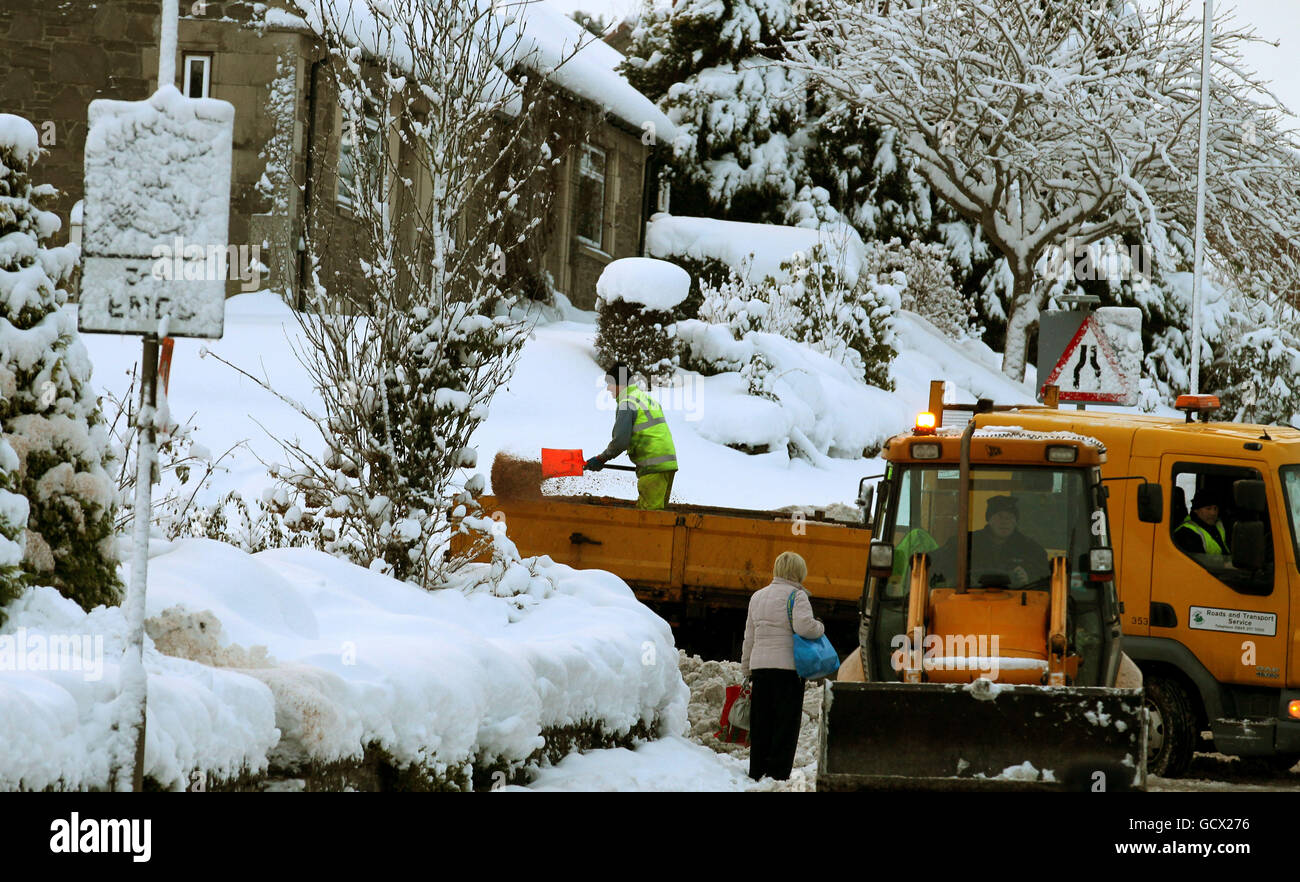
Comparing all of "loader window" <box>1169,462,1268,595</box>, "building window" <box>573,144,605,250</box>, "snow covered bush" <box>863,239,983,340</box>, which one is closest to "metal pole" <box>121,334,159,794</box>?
"loader window" <box>1169,462,1268,595</box>

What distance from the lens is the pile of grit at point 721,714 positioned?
30.2 ft

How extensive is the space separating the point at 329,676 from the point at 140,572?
1307 mm

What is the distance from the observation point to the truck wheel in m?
10.1

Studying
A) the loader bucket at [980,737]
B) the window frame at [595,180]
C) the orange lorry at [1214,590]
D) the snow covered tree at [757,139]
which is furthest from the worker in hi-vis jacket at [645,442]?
the snow covered tree at [757,139]

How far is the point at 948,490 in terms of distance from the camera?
886 cm

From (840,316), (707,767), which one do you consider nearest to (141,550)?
(707,767)

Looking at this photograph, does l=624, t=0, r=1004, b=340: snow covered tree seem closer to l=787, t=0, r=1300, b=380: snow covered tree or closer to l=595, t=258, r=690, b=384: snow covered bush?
l=787, t=0, r=1300, b=380: snow covered tree

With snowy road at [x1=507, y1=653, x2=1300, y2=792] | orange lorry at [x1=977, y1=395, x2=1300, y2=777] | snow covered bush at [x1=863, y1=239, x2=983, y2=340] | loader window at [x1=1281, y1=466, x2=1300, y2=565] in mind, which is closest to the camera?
snowy road at [x1=507, y1=653, x2=1300, y2=792]

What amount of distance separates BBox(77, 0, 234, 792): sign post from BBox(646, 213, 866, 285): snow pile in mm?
23967

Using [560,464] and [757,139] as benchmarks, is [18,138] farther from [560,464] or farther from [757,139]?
[757,139]

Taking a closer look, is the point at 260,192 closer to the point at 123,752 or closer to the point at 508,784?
the point at 508,784

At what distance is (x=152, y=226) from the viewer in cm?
514

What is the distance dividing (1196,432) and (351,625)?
580 centimetres
